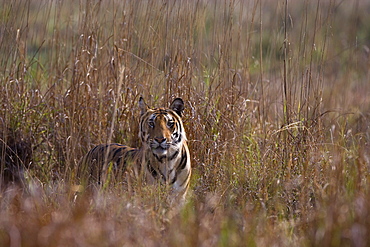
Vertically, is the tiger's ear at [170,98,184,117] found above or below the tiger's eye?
above

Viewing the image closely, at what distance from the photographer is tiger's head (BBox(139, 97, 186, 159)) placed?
3.86m

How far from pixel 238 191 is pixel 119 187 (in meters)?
0.75

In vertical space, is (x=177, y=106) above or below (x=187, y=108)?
above

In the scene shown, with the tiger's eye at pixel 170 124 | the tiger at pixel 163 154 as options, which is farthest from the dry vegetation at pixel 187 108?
the tiger's eye at pixel 170 124

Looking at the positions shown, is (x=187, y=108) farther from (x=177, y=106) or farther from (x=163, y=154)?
(x=163, y=154)

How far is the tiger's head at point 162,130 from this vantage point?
3857mm

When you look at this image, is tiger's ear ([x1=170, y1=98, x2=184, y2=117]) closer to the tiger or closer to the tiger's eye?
the tiger

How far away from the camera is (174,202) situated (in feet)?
10.8

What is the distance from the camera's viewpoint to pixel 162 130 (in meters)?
3.87

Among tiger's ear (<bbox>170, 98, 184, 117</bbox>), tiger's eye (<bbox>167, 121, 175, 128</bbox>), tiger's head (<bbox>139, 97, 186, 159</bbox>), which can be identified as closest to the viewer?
tiger's head (<bbox>139, 97, 186, 159</bbox>)

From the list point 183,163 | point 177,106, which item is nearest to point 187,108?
point 177,106

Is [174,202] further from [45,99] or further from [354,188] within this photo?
[45,99]

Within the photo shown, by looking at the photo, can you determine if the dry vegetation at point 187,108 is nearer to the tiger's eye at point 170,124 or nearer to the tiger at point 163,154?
the tiger at point 163,154

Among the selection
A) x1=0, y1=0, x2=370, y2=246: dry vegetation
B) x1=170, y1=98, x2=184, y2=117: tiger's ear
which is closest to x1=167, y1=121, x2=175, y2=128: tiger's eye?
x1=170, y1=98, x2=184, y2=117: tiger's ear
